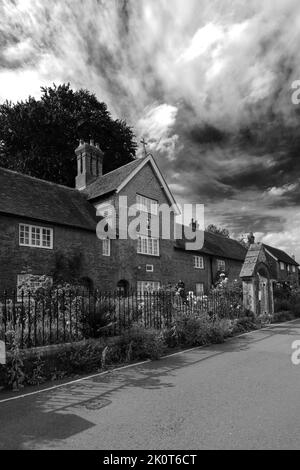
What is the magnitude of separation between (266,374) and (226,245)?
33.4 metres

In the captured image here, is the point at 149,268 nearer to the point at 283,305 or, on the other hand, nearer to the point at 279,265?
the point at 283,305

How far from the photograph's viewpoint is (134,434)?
4.46 meters

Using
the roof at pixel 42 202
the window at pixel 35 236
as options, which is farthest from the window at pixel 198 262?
the window at pixel 35 236

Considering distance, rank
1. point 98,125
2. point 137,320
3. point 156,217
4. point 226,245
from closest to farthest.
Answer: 1. point 137,320
2. point 156,217
3. point 98,125
4. point 226,245

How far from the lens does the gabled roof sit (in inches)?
922

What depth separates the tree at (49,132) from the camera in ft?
104

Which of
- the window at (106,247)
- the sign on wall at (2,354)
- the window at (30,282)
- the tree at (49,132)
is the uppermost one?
the tree at (49,132)

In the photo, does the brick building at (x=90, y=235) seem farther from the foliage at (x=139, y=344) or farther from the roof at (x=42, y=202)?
the foliage at (x=139, y=344)

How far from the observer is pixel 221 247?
125ft

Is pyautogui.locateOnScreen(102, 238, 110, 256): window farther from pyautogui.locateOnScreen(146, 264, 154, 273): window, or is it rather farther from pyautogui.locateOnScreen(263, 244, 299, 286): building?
pyautogui.locateOnScreen(263, 244, 299, 286): building

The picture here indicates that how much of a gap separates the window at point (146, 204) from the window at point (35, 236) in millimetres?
7415

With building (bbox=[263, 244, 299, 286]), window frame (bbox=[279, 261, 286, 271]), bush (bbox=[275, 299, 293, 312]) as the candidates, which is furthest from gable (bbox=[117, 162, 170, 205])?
window frame (bbox=[279, 261, 286, 271])
